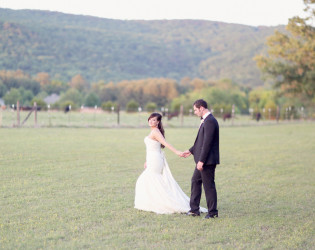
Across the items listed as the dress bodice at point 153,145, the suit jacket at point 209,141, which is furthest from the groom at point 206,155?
the dress bodice at point 153,145

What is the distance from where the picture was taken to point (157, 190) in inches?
280

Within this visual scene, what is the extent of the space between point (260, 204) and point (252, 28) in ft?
654

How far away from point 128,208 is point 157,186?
24.9 inches

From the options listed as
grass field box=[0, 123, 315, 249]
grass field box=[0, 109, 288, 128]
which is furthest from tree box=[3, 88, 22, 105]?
grass field box=[0, 123, 315, 249]

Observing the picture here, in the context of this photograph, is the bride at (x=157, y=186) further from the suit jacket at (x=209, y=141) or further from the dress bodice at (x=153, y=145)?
the suit jacket at (x=209, y=141)

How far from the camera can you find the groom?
6.55m

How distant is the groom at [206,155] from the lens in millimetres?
6551

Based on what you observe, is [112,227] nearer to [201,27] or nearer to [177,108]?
[177,108]

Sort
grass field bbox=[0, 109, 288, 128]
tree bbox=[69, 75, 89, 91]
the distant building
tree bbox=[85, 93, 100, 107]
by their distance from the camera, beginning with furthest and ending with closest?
tree bbox=[69, 75, 89, 91], tree bbox=[85, 93, 100, 107], the distant building, grass field bbox=[0, 109, 288, 128]

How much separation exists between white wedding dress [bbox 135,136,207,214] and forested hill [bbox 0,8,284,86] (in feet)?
312

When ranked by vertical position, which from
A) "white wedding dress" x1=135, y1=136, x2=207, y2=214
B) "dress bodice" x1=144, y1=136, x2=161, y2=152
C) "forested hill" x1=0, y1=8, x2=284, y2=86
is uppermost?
"forested hill" x1=0, y1=8, x2=284, y2=86

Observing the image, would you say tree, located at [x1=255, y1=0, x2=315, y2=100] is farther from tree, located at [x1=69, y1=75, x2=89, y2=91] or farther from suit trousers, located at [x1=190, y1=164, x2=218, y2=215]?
tree, located at [x1=69, y1=75, x2=89, y2=91]

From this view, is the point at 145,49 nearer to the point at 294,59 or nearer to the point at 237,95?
the point at 237,95

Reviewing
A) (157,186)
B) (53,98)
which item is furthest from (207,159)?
(53,98)
